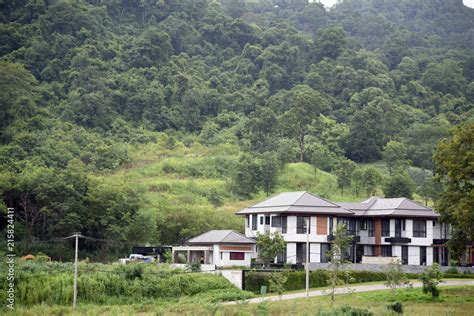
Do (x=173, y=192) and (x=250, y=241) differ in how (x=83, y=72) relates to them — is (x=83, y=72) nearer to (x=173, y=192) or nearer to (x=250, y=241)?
(x=173, y=192)

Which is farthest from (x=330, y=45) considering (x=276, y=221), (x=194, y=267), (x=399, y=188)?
(x=194, y=267)

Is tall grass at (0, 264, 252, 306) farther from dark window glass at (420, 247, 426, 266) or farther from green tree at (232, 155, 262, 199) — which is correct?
green tree at (232, 155, 262, 199)

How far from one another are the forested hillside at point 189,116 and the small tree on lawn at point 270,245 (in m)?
10.7

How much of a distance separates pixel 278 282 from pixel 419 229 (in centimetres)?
1445

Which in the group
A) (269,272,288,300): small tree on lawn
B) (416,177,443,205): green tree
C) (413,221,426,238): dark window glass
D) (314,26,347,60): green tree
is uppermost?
(314,26,347,60): green tree

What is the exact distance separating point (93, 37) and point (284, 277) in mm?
67830

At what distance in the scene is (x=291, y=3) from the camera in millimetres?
158375

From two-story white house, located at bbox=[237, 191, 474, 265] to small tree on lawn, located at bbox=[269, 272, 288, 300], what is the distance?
21.5ft

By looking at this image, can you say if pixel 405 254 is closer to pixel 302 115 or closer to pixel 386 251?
pixel 386 251

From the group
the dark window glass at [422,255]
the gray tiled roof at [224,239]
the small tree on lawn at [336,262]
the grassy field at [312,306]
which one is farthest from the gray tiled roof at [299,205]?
the grassy field at [312,306]

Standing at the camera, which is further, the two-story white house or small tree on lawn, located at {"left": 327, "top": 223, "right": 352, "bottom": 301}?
the two-story white house

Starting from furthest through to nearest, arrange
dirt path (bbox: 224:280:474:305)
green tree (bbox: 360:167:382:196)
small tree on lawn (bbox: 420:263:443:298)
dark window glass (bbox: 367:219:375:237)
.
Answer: green tree (bbox: 360:167:382:196), dark window glass (bbox: 367:219:375:237), dirt path (bbox: 224:280:474:305), small tree on lawn (bbox: 420:263:443:298)

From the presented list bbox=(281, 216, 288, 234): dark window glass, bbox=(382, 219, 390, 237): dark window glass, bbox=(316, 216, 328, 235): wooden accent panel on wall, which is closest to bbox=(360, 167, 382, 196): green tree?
bbox=(382, 219, 390, 237): dark window glass

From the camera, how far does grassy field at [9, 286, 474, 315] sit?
111 feet
